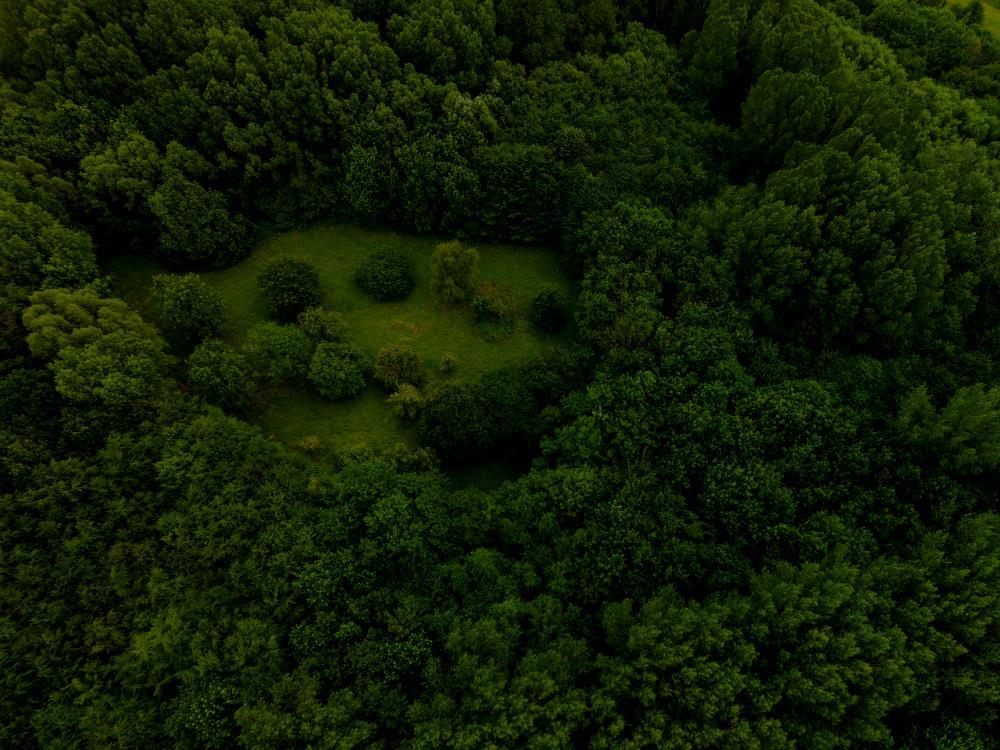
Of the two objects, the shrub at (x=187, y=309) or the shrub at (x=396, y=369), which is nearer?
the shrub at (x=187, y=309)

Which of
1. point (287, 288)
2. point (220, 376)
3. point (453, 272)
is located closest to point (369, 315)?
point (287, 288)

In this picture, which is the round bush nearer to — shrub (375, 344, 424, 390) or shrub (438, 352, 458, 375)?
shrub (375, 344, 424, 390)

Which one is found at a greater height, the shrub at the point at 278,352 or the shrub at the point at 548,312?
the shrub at the point at 548,312

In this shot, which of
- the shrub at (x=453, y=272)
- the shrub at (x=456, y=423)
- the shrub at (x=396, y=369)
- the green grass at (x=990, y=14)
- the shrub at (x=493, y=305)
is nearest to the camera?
the shrub at (x=456, y=423)

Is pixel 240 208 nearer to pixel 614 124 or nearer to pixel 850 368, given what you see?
pixel 614 124

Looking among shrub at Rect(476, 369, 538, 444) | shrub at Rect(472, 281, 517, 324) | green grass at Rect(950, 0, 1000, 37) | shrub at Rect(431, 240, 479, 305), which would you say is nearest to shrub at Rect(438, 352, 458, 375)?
shrub at Rect(476, 369, 538, 444)

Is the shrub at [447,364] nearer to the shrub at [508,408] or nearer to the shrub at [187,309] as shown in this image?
the shrub at [508,408]

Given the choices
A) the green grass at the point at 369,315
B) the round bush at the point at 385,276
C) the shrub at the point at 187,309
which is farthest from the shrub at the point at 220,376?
the round bush at the point at 385,276

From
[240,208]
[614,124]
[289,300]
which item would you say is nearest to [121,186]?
[240,208]
